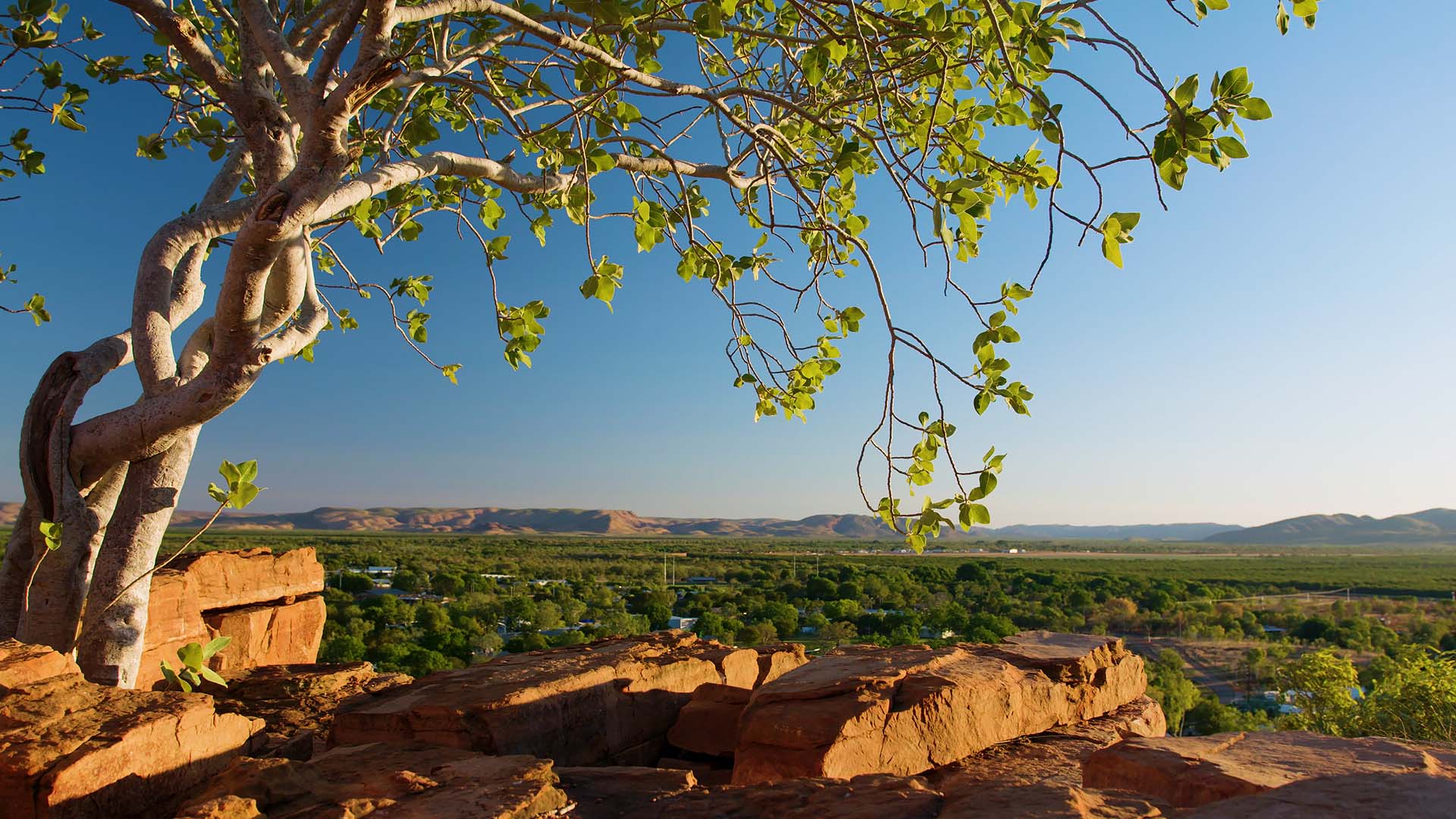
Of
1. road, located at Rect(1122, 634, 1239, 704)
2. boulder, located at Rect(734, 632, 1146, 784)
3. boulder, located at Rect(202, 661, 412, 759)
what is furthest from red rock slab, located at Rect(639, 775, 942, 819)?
road, located at Rect(1122, 634, 1239, 704)

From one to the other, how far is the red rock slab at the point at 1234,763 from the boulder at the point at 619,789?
209 centimetres

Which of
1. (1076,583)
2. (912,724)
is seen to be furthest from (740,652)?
(1076,583)

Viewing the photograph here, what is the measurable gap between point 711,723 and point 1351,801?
3.75 meters

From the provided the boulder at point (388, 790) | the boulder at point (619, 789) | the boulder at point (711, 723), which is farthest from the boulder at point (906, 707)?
the boulder at point (388, 790)

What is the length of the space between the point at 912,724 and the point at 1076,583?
73.8m

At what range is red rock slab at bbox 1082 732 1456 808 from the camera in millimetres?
3516

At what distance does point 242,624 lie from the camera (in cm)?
787

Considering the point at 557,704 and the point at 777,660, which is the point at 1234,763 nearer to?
the point at 557,704

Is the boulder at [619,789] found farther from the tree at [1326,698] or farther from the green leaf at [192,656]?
the tree at [1326,698]

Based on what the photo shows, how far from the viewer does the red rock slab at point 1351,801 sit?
8.45 ft

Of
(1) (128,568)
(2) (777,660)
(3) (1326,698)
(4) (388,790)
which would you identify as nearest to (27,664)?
(1) (128,568)

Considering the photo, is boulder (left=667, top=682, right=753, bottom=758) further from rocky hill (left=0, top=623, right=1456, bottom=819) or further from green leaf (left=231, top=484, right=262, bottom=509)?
green leaf (left=231, top=484, right=262, bottom=509)

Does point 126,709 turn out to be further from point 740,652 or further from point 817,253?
point 817,253

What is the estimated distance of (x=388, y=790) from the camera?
10.8ft
